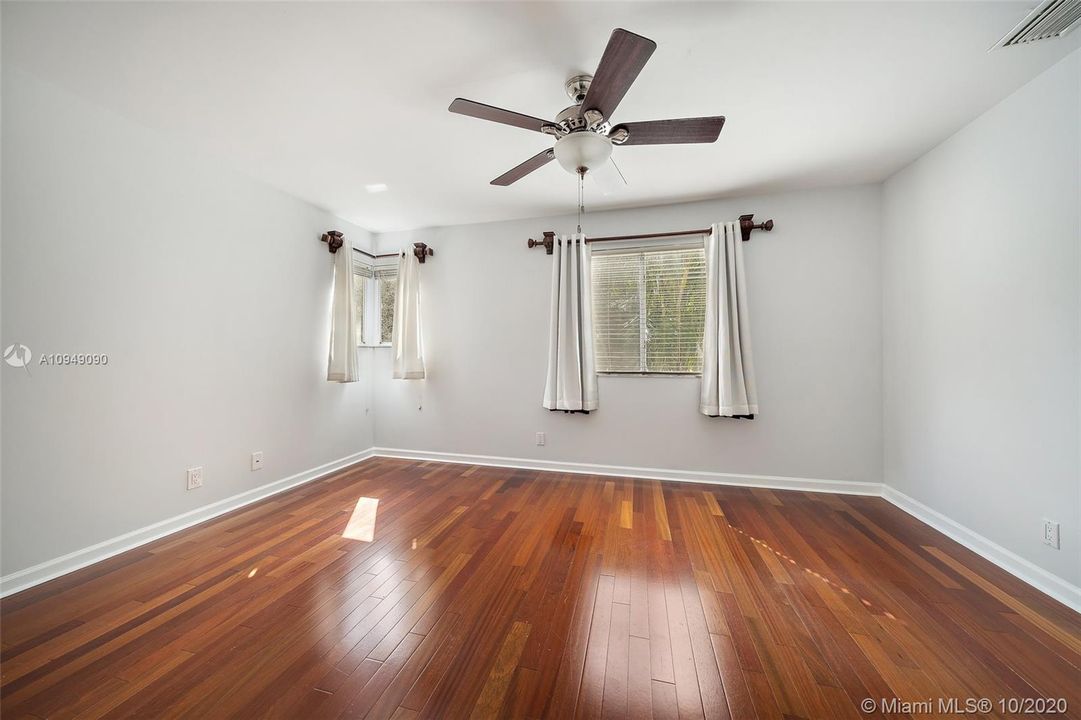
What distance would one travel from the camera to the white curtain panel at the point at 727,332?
3047mm

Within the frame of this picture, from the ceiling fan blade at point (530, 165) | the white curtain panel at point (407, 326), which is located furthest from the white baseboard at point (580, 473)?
the ceiling fan blade at point (530, 165)

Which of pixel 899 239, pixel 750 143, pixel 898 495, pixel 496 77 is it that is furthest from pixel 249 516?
pixel 899 239

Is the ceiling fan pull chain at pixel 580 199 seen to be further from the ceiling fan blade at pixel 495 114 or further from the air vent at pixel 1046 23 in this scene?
the air vent at pixel 1046 23

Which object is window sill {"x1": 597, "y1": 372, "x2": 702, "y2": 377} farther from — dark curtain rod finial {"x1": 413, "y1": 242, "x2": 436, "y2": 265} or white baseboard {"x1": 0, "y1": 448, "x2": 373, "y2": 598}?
white baseboard {"x1": 0, "y1": 448, "x2": 373, "y2": 598}

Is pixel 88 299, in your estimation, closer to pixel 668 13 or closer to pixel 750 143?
pixel 668 13

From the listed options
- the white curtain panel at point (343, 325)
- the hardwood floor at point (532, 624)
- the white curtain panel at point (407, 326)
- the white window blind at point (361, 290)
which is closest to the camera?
the hardwood floor at point (532, 624)

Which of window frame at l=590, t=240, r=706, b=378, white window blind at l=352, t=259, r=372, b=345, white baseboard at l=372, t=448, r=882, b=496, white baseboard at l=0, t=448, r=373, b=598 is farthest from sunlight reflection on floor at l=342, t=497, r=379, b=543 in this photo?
window frame at l=590, t=240, r=706, b=378

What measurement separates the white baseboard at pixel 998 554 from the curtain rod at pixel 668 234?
2.25 metres

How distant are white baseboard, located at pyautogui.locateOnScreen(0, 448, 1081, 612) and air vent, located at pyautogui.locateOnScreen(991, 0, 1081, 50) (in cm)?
231

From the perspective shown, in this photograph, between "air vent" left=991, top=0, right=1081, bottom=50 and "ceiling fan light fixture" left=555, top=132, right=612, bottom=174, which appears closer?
"air vent" left=991, top=0, right=1081, bottom=50

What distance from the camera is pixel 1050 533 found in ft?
5.69

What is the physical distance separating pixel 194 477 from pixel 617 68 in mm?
3294

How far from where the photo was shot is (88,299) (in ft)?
6.46

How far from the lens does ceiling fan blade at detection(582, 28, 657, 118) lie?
1.26m
